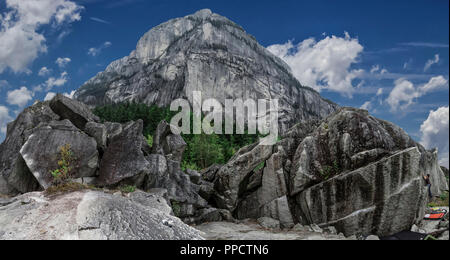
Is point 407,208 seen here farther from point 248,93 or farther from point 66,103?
point 248,93

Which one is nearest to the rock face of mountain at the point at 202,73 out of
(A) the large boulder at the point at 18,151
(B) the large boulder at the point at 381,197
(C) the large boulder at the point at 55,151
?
(A) the large boulder at the point at 18,151

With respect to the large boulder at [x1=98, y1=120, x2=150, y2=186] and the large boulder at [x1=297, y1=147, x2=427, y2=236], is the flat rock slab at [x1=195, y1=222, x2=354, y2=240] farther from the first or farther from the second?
the large boulder at [x1=98, y1=120, x2=150, y2=186]

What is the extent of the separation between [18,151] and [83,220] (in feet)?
32.5

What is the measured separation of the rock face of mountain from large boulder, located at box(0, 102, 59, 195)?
284ft

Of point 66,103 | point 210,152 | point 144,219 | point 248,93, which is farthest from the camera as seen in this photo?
point 248,93

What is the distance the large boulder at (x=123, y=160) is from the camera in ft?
44.7

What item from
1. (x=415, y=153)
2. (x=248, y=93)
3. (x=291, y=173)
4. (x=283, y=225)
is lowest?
(x=283, y=225)

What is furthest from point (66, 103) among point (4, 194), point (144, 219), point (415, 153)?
point (415, 153)

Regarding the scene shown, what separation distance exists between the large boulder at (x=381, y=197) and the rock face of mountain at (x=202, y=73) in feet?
300

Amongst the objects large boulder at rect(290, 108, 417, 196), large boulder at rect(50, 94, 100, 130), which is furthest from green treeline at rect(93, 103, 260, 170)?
large boulder at rect(290, 108, 417, 196)

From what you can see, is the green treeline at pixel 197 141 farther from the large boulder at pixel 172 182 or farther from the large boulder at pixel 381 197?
the large boulder at pixel 381 197

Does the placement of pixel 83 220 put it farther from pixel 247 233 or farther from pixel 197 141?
pixel 197 141

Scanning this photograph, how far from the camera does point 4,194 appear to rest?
43.9 ft

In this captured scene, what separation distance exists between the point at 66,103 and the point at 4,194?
5971mm
